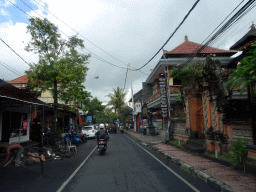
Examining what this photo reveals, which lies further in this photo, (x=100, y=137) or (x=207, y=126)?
(x=100, y=137)

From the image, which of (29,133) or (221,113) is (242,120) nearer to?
(221,113)

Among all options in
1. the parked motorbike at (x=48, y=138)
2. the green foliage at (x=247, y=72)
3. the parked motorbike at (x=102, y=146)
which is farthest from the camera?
the parked motorbike at (x=48, y=138)

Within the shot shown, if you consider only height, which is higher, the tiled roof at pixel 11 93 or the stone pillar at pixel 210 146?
the tiled roof at pixel 11 93

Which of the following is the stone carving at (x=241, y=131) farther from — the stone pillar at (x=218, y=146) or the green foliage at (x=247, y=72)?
the green foliage at (x=247, y=72)

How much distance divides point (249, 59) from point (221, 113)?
6.51m

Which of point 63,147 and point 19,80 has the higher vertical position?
point 19,80

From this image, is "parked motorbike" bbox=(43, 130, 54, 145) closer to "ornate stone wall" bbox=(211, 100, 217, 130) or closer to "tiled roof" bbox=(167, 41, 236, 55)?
"ornate stone wall" bbox=(211, 100, 217, 130)

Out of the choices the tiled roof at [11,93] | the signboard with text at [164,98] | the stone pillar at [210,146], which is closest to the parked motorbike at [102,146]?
the tiled roof at [11,93]

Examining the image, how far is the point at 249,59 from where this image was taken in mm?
3816

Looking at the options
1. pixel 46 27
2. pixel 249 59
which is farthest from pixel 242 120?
pixel 46 27

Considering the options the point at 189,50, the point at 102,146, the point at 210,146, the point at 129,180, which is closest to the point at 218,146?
the point at 210,146

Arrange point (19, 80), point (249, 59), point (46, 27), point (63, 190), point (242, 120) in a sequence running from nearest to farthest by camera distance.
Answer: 1. point (249, 59)
2. point (63, 190)
3. point (242, 120)
4. point (46, 27)
5. point (19, 80)

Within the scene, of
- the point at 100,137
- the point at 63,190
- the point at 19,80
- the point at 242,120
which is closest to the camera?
the point at 63,190

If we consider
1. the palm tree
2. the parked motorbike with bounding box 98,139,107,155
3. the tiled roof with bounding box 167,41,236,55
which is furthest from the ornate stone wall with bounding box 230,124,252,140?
the palm tree
